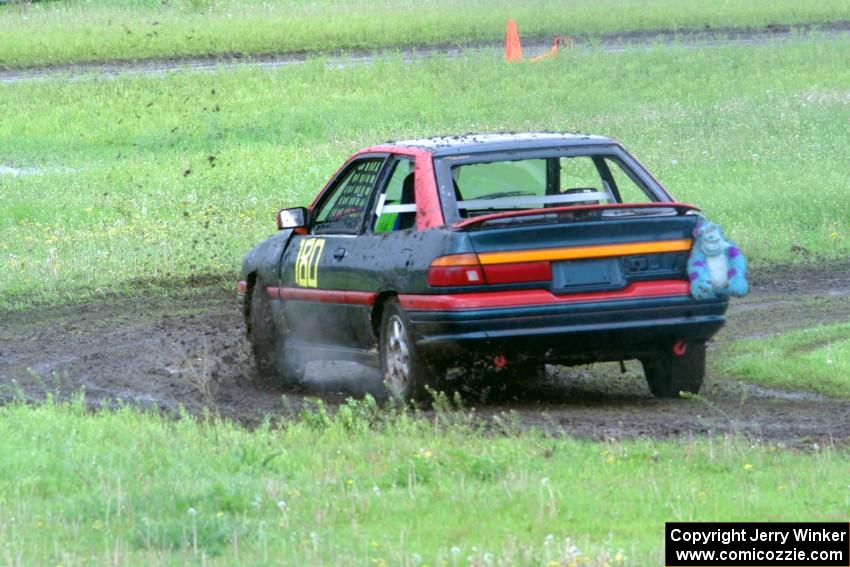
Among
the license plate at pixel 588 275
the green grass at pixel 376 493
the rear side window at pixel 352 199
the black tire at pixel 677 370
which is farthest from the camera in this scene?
the rear side window at pixel 352 199

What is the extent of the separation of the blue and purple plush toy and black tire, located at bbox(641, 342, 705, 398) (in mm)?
429

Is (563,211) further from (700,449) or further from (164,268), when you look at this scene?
(164,268)

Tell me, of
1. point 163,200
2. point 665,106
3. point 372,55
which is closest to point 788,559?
point 163,200

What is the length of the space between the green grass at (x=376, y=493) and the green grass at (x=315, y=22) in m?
29.5

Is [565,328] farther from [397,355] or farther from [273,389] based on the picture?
[273,389]

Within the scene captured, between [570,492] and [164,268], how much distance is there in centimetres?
1044

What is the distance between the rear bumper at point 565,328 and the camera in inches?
361

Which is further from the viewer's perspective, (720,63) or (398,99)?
(720,63)

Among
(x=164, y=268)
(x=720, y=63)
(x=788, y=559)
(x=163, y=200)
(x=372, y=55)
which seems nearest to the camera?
(x=788, y=559)

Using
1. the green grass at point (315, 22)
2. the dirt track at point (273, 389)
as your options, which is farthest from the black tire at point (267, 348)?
the green grass at point (315, 22)

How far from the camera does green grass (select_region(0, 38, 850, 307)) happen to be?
59.0ft

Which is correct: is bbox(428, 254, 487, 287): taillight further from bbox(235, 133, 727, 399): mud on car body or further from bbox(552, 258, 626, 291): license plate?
bbox(552, 258, 626, 291): license plate

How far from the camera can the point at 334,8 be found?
47.1 metres

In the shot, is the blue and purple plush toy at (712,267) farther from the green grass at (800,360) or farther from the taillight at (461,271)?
the taillight at (461,271)
